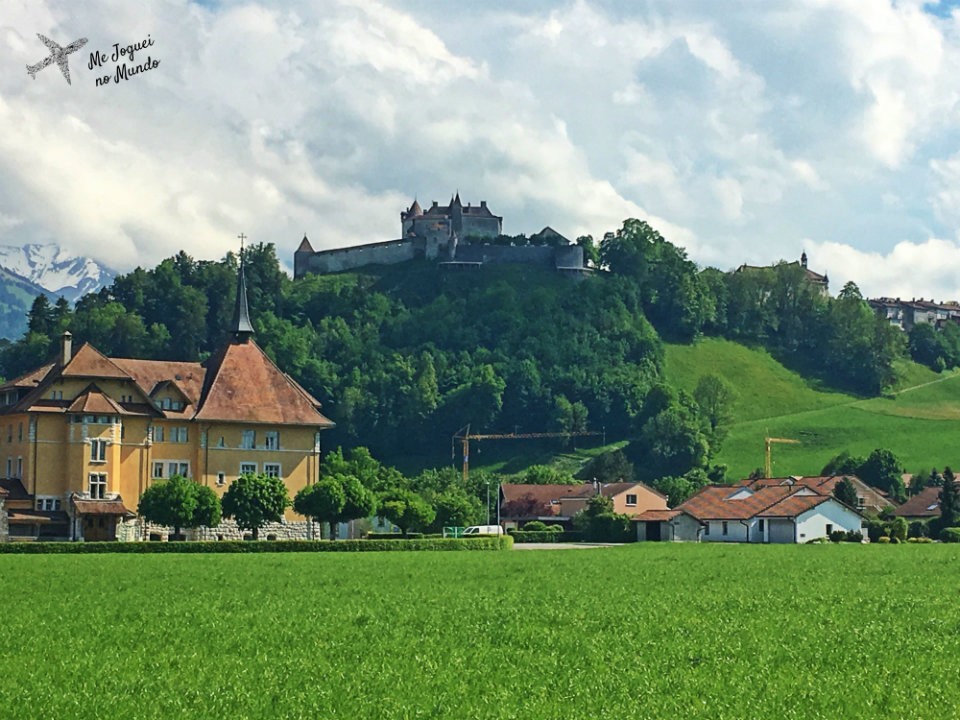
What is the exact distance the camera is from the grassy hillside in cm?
15800

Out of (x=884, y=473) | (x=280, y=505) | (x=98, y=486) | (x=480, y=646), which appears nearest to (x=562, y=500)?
(x=884, y=473)

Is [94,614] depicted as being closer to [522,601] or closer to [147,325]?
[522,601]

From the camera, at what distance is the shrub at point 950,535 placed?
9506 cm

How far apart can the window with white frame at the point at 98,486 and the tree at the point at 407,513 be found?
15.4 metres

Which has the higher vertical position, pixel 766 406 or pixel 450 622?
pixel 766 406

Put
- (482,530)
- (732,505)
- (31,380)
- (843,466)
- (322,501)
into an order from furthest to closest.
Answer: (843,466) < (732,505) < (482,530) < (31,380) < (322,501)

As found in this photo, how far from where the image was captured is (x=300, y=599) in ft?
119

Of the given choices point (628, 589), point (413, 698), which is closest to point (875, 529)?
point (628, 589)

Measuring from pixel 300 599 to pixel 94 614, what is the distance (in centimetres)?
581

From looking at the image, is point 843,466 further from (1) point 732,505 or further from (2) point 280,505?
(2) point 280,505

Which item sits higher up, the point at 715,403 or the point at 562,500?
the point at 715,403

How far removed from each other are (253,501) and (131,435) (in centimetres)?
933

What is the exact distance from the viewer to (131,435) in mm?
86250

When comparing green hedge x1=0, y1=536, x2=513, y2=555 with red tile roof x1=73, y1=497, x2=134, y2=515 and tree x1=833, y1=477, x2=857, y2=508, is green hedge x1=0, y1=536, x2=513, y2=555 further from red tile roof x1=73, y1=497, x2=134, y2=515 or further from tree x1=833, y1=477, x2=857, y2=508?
tree x1=833, y1=477, x2=857, y2=508
